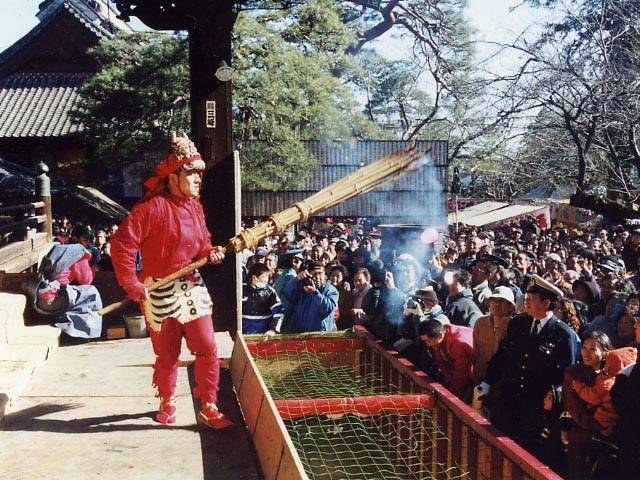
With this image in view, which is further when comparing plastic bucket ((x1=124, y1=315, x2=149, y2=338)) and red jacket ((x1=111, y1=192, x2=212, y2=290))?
plastic bucket ((x1=124, y1=315, x2=149, y2=338))

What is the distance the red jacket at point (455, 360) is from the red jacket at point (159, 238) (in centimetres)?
192

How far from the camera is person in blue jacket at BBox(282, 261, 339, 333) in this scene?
259 inches

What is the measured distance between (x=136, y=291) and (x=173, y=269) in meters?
0.30

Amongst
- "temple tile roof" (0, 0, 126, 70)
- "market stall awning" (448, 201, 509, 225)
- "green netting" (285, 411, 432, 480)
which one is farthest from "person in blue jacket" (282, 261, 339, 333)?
"temple tile roof" (0, 0, 126, 70)

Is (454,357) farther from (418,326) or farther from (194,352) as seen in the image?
(194,352)

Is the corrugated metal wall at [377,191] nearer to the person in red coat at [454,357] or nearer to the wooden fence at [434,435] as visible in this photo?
the wooden fence at [434,435]

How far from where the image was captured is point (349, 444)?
4988 millimetres

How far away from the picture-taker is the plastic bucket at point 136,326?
5.92m

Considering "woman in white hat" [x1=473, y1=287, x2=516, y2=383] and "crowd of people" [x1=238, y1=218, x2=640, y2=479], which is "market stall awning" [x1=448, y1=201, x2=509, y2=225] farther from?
"woman in white hat" [x1=473, y1=287, x2=516, y2=383]

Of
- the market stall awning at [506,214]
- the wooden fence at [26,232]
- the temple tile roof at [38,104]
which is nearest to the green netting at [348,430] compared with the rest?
the wooden fence at [26,232]

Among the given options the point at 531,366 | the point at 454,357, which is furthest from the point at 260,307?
the point at 531,366

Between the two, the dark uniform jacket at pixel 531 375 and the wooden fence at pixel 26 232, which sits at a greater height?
the wooden fence at pixel 26 232

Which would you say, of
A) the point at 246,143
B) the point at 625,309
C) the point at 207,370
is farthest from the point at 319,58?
the point at 207,370

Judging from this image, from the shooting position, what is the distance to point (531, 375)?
14.5 ft
